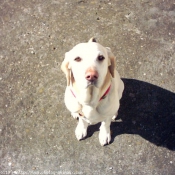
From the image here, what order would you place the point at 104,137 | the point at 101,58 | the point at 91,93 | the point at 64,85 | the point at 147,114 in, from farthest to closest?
the point at 64,85 < the point at 147,114 < the point at 104,137 < the point at 91,93 < the point at 101,58

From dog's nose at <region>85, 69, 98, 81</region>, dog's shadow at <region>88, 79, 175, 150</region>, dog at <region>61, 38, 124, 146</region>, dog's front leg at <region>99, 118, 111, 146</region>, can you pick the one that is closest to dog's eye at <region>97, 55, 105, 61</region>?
dog at <region>61, 38, 124, 146</region>

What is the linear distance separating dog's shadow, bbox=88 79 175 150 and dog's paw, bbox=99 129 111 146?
108mm

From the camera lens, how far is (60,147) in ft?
12.4

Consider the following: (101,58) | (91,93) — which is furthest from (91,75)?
(91,93)

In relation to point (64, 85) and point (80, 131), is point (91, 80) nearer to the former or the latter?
point (80, 131)

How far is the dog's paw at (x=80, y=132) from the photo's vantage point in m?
3.77

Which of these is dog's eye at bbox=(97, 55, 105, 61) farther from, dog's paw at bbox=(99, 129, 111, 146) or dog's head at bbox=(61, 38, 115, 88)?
dog's paw at bbox=(99, 129, 111, 146)

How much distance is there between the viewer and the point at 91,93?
2.89m

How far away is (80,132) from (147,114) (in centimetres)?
89

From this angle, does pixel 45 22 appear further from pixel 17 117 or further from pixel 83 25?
pixel 17 117

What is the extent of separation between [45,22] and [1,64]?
898 mm

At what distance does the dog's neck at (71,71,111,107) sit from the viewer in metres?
2.86

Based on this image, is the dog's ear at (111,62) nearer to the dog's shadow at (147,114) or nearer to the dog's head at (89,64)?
the dog's head at (89,64)

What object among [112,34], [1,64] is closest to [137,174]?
[112,34]
